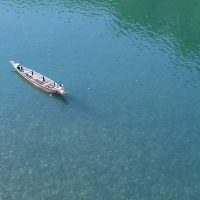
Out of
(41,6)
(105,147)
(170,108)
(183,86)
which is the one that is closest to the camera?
(105,147)

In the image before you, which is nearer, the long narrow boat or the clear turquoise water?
the clear turquoise water

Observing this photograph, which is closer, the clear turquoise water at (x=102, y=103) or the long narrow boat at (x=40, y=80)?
the clear turquoise water at (x=102, y=103)

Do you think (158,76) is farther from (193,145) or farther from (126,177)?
(126,177)

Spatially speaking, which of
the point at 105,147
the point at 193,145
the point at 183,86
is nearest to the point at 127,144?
the point at 105,147

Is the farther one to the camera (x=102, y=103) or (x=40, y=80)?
(x=40, y=80)
